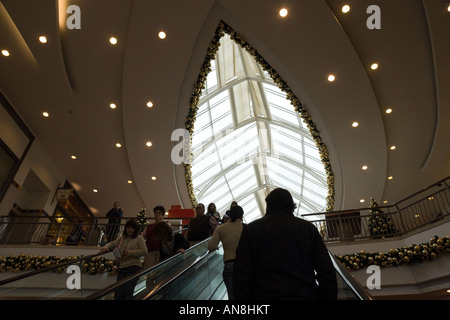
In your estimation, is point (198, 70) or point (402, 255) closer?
point (402, 255)

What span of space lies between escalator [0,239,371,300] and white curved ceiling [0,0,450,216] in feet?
24.5

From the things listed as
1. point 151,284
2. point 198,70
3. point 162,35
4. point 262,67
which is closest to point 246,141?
point 262,67

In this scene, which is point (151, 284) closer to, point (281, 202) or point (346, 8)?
point (281, 202)

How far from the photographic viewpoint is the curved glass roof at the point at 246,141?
48.2 feet

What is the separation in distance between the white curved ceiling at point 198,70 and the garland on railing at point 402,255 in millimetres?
5137

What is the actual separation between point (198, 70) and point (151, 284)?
9.10m

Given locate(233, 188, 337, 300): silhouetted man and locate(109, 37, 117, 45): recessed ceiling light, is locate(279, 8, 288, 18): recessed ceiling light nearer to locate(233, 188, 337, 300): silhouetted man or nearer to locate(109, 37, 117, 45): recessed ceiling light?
locate(109, 37, 117, 45): recessed ceiling light

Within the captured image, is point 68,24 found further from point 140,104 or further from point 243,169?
point 243,169

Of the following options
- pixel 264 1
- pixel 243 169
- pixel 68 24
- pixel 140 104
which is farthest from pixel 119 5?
pixel 243 169

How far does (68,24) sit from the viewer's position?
9.64 m

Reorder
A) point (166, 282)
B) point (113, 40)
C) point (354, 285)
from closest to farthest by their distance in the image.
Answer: point (354, 285), point (166, 282), point (113, 40)

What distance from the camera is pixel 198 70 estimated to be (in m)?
11.0

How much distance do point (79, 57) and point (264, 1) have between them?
6237mm

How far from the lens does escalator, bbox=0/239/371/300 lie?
2.60 metres
